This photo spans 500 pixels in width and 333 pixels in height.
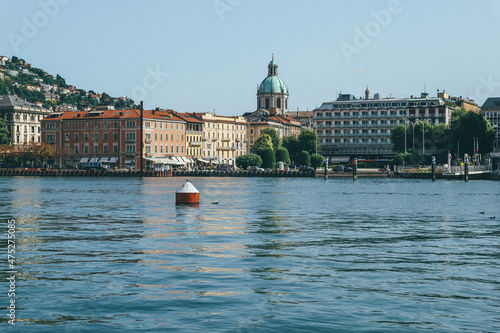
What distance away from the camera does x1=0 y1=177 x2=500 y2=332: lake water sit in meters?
17.5

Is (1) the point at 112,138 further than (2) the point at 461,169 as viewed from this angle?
Yes

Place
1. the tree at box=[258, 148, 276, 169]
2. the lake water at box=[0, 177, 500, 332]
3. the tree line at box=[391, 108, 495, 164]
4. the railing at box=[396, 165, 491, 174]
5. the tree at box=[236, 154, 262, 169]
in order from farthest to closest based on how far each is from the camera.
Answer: the tree at box=[258, 148, 276, 169], the tree at box=[236, 154, 262, 169], the tree line at box=[391, 108, 495, 164], the railing at box=[396, 165, 491, 174], the lake water at box=[0, 177, 500, 332]

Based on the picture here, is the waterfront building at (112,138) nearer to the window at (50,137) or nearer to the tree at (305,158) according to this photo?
the window at (50,137)

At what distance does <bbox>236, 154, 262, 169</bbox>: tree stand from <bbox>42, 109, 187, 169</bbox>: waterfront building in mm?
14312

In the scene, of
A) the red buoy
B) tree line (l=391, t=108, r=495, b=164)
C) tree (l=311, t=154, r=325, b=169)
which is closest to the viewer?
the red buoy

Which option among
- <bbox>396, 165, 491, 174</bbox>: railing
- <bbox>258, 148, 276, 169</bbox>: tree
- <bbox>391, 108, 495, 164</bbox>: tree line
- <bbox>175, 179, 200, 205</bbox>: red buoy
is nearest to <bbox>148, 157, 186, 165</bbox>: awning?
<bbox>258, 148, 276, 169</bbox>: tree

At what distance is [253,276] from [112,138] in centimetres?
16292

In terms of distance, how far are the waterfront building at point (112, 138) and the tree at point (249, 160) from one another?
1431cm

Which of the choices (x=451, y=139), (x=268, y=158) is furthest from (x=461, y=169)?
(x=268, y=158)

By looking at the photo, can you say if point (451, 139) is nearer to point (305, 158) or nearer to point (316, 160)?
point (316, 160)

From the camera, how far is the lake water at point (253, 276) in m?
17.5

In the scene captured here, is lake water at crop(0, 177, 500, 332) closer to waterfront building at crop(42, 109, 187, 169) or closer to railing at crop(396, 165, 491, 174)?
railing at crop(396, 165, 491, 174)

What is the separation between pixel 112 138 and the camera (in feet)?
598

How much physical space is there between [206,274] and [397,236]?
14327mm
